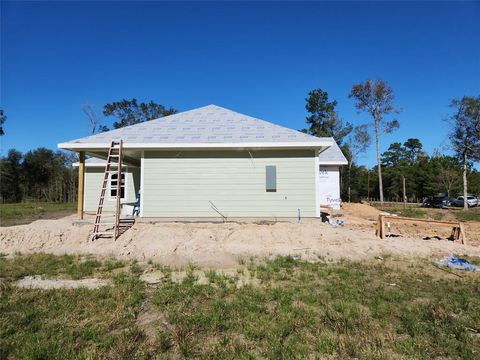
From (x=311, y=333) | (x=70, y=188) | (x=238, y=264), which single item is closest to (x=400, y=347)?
(x=311, y=333)

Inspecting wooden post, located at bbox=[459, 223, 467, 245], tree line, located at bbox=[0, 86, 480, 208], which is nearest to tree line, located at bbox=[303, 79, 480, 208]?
tree line, located at bbox=[0, 86, 480, 208]

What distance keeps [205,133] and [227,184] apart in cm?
229

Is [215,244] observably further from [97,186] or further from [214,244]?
[97,186]

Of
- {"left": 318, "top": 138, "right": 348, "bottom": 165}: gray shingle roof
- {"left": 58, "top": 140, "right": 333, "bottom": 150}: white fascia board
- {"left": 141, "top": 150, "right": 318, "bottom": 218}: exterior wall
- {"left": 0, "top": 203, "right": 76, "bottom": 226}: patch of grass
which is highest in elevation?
{"left": 318, "top": 138, "right": 348, "bottom": 165}: gray shingle roof

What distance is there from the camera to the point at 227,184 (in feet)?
36.8

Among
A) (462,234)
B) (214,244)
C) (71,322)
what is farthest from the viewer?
(462,234)

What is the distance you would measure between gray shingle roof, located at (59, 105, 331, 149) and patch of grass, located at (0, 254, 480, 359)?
614cm

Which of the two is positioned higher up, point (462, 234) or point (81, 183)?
point (81, 183)

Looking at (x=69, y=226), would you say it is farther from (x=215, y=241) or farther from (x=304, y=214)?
(x=304, y=214)

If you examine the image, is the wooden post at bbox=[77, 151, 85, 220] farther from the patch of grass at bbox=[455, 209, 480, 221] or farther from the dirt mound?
the patch of grass at bbox=[455, 209, 480, 221]

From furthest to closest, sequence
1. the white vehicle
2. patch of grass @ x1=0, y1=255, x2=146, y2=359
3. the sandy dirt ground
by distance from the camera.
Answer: the white vehicle → the sandy dirt ground → patch of grass @ x1=0, y1=255, x2=146, y2=359

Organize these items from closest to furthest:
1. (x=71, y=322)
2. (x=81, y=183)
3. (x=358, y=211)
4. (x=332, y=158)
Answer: (x=71, y=322)
(x=81, y=183)
(x=332, y=158)
(x=358, y=211)

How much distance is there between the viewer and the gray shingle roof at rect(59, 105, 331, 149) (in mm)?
11031

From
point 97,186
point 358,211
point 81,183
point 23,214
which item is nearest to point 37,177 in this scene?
point 23,214
